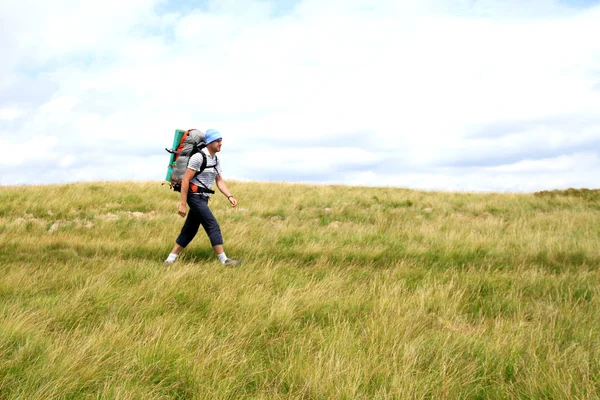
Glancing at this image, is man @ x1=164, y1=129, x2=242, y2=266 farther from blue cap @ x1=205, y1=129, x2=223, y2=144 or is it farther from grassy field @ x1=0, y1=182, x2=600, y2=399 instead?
grassy field @ x1=0, y1=182, x2=600, y2=399

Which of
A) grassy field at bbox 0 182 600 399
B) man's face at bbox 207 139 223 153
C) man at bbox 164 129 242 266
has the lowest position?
grassy field at bbox 0 182 600 399

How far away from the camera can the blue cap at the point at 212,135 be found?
6.73 m

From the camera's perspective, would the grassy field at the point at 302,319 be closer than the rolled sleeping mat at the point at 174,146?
Yes

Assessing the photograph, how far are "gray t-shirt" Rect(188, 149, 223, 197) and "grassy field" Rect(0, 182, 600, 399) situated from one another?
1262mm

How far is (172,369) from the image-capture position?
3.02m

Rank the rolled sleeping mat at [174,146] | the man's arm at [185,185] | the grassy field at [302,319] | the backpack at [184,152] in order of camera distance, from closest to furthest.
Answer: the grassy field at [302,319], the man's arm at [185,185], the backpack at [184,152], the rolled sleeping mat at [174,146]

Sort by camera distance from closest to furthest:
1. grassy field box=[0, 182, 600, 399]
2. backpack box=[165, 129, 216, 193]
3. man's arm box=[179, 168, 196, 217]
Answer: grassy field box=[0, 182, 600, 399]
man's arm box=[179, 168, 196, 217]
backpack box=[165, 129, 216, 193]

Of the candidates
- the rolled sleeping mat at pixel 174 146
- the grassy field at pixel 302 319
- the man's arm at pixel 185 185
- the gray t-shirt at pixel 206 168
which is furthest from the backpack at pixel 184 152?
the grassy field at pixel 302 319

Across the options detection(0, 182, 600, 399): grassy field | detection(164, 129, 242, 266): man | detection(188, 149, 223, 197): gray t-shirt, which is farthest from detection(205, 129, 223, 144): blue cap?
detection(0, 182, 600, 399): grassy field

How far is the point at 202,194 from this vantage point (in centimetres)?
702

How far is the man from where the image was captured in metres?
6.75

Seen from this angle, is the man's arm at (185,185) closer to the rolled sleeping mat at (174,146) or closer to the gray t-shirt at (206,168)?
the gray t-shirt at (206,168)

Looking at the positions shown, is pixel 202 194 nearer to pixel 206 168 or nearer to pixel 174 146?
pixel 206 168

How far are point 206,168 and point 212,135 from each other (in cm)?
52
